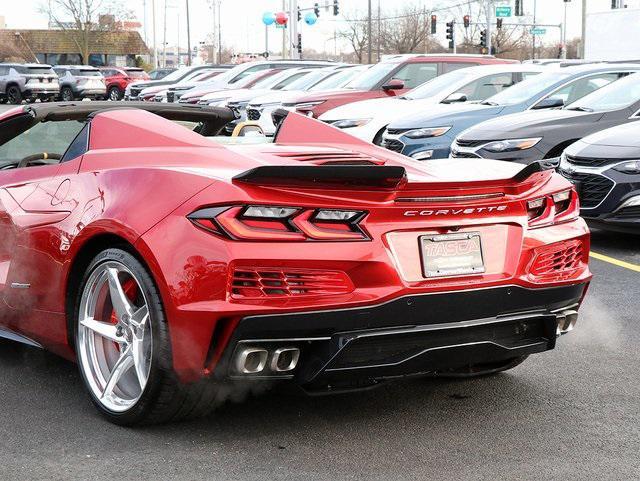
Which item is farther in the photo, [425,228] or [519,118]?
[519,118]

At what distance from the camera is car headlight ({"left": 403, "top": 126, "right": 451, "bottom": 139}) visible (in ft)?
43.8

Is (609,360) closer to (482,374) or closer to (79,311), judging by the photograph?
(482,374)

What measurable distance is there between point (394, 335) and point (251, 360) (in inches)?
19.9

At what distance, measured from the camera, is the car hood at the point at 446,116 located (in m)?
13.5

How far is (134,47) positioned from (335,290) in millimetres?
101248

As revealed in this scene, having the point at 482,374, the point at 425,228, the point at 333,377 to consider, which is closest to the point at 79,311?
the point at 333,377

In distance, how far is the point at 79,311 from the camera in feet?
14.3

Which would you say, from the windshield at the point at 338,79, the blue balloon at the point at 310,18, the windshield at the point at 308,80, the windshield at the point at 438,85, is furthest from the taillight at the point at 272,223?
the blue balloon at the point at 310,18

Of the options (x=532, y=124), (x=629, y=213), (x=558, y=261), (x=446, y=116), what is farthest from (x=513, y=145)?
(x=558, y=261)

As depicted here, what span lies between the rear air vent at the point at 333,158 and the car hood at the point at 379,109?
10.4 m

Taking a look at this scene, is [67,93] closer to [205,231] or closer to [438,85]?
[438,85]

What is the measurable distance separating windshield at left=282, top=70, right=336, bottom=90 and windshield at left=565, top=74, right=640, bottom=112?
11749 millimetres

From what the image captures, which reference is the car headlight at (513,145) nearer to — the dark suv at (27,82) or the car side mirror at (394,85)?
the car side mirror at (394,85)

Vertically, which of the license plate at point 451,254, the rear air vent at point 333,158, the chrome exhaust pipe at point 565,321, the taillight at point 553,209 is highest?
the rear air vent at point 333,158
